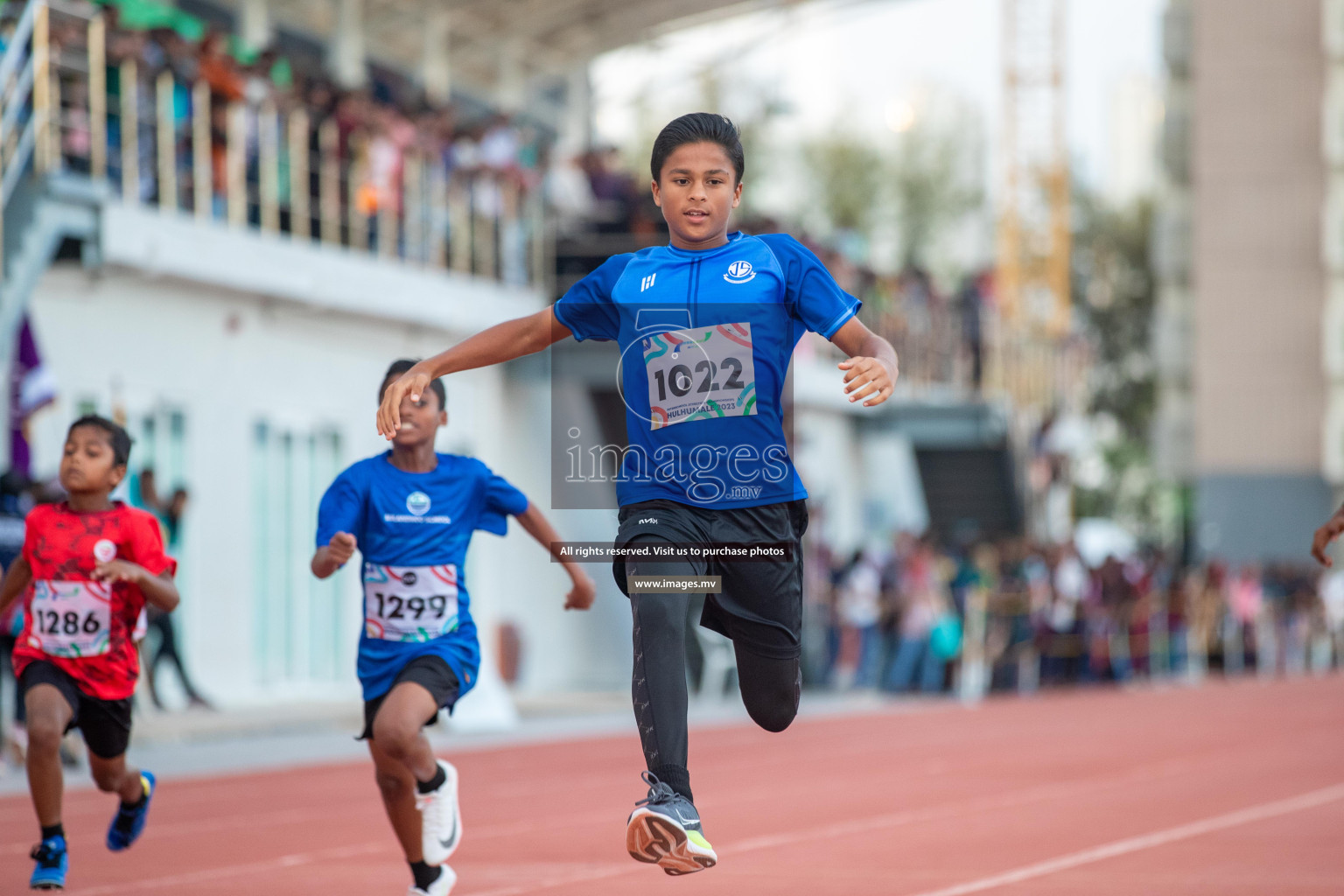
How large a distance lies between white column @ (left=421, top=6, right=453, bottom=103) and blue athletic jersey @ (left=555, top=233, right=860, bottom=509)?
2238cm

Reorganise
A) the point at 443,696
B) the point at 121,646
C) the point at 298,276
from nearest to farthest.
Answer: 1. the point at 443,696
2. the point at 121,646
3. the point at 298,276

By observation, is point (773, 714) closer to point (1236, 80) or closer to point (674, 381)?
point (674, 381)

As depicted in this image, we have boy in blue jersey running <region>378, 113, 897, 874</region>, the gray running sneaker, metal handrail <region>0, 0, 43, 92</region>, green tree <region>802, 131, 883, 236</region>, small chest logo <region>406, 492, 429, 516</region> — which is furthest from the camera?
green tree <region>802, 131, 883, 236</region>

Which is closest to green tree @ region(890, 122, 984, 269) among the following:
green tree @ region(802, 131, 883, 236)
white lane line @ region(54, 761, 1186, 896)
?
green tree @ region(802, 131, 883, 236)

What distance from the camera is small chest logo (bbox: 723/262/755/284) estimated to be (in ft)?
18.4

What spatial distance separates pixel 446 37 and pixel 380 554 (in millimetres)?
22682

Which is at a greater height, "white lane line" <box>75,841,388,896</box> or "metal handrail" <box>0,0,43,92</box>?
"metal handrail" <box>0,0,43,92</box>

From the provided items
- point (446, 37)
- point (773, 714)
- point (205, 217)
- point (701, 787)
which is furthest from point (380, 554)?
point (446, 37)

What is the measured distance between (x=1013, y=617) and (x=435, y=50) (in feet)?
36.6

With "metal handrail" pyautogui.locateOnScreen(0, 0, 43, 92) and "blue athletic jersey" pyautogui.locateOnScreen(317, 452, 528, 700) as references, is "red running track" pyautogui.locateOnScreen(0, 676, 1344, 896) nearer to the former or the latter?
"blue athletic jersey" pyautogui.locateOnScreen(317, 452, 528, 700)

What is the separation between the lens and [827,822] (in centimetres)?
1052

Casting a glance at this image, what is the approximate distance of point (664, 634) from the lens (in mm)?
5477

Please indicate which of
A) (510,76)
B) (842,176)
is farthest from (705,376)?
(842,176)

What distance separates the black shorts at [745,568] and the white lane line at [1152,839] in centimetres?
228
